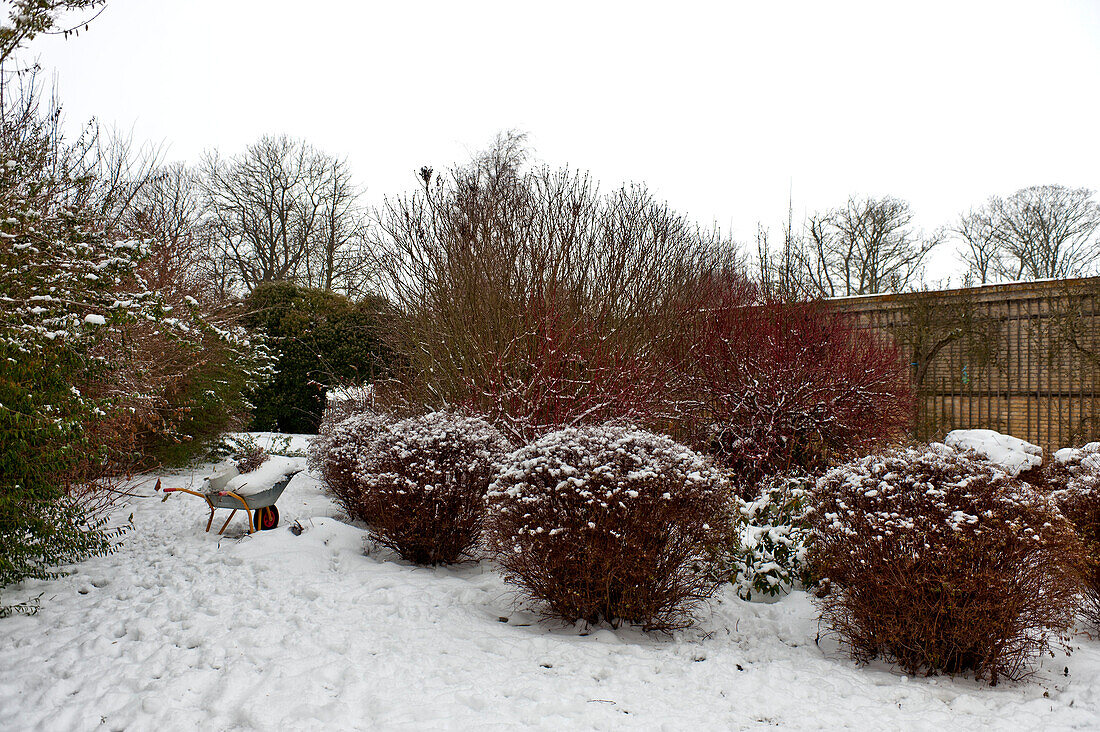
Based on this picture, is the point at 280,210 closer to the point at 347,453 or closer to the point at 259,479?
the point at 347,453

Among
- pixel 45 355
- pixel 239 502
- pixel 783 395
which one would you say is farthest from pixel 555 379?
pixel 45 355

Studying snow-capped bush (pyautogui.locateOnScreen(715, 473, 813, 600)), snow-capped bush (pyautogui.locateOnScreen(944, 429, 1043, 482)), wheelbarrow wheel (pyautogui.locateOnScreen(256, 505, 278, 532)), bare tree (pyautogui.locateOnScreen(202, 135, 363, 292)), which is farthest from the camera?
bare tree (pyautogui.locateOnScreen(202, 135, 363, 292))

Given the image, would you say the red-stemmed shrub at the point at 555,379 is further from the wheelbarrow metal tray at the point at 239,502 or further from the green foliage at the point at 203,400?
the green foliage at the point at 203,400

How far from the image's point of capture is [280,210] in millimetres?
22734

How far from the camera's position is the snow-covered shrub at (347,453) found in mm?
6871

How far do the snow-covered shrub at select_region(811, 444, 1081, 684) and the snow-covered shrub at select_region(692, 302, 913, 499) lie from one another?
137 inches

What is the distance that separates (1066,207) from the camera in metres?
21.2

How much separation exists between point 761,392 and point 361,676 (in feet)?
18.5

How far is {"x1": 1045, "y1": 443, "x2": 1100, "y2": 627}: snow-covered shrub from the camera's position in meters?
3.92

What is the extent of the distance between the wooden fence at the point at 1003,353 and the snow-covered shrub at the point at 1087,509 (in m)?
6.42

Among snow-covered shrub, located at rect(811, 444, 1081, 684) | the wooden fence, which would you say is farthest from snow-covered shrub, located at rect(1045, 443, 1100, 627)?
the wooden fence

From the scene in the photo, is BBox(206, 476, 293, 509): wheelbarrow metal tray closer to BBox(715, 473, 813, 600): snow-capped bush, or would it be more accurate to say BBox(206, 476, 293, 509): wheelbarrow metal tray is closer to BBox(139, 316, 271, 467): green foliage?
BBox(139, 316, 271, 467): green foliage

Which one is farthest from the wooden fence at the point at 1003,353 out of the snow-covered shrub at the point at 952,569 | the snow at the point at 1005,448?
the snow-covered shrub at the point at 952,569

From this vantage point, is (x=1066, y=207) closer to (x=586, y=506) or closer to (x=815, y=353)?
(x=815, y=353)
